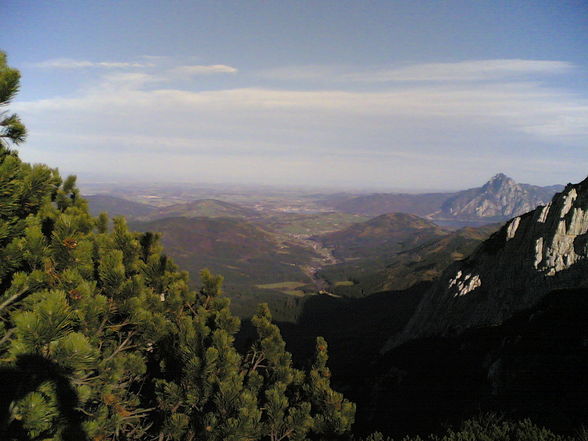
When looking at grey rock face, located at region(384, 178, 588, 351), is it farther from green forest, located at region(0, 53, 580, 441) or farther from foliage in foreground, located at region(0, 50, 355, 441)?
foliage in foreground, located at region(0, 50, 355, 441)

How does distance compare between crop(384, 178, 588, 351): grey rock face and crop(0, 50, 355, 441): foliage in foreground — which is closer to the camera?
crop(0, 50, 355, 441): foliage in foreground

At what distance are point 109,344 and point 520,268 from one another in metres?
69.5

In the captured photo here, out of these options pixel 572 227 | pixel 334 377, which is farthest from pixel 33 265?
pixel 334 377

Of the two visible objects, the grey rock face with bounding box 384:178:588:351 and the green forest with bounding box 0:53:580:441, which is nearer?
the green forest with bounding box 0:53:580:441

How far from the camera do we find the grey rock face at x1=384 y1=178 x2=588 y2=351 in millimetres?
52281

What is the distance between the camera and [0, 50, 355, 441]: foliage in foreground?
22.9ft

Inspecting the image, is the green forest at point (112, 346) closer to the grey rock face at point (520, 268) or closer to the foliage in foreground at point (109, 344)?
the foliage in foreground at point (109, 344)

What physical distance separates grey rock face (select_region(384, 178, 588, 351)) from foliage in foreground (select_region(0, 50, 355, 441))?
53453mm

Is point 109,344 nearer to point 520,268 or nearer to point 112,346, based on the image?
point 112,346

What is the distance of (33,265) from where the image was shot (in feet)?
28.3

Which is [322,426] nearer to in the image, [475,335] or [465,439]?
[465,439]

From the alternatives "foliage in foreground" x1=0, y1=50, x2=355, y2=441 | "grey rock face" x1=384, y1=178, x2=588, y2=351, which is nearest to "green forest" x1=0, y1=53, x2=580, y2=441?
"foliage in foreground" x1=0, y1=50, x2=355, y2=441

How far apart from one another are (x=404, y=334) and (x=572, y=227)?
194 feet

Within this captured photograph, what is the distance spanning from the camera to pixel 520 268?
61156mm
